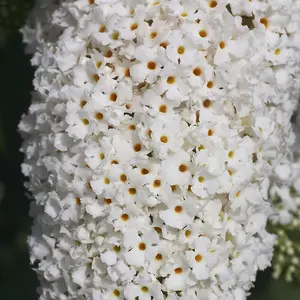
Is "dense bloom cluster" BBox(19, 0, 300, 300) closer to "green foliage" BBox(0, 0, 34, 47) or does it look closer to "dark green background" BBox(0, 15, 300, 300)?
"green foliage" BBox(0, 0, 34, 47)

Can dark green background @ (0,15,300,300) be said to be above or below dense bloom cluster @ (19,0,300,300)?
below

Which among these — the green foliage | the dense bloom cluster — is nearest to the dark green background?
the green foliage

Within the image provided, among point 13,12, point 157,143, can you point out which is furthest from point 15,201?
point 157,143

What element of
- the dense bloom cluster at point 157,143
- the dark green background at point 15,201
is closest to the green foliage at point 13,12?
the dark green background at point 15,201

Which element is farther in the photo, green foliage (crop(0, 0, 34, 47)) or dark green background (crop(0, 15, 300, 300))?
dark green background (crop(0, 15, 300, 300))

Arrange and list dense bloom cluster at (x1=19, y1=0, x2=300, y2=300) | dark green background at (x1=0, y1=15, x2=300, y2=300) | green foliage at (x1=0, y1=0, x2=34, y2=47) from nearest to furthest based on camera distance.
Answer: dense bloom cluster at (x1=19, y1=0, x2=300, y2=300) → green foliage at (x1=0, y1=0, x2=34, y2=47) → dark green background at (x1=0, y1=15, x2=300, y2=300)

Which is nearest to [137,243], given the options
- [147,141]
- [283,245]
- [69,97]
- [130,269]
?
[130,269]

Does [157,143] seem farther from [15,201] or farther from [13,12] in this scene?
[15,201]
